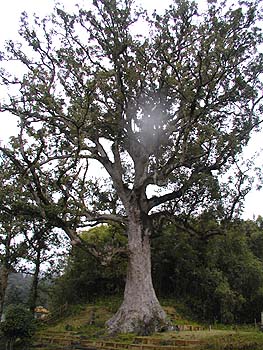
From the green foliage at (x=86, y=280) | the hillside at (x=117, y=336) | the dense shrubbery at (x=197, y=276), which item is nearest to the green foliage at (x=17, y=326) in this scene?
the hillside at (x=117, y=336)

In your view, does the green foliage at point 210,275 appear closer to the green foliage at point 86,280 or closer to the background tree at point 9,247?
the green foliage at point 86,280

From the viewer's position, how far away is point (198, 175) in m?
14.0

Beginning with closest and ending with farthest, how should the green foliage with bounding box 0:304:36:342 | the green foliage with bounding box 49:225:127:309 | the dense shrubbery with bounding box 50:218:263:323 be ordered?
the green foliage with bounding box 0:304:36:342
the dense shrubbery with bounding box 50:218:263:323
the green foliage with bounding box 49:225:127:309

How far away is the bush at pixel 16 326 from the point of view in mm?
12773

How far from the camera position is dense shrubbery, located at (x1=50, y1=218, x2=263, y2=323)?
57.3 feet

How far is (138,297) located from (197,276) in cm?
524

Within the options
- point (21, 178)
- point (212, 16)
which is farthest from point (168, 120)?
point (21, 178)

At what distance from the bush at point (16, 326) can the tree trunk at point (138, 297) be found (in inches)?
108

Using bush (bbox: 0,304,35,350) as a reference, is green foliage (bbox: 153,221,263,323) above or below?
above

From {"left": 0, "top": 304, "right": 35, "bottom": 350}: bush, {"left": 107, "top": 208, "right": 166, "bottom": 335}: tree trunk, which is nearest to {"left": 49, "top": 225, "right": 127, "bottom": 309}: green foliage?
{"left": 107, "top": 208, "right": 166, "bottom": 335}: tree trunk

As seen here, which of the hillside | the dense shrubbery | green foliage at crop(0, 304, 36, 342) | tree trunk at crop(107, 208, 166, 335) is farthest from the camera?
the dense shrubbery

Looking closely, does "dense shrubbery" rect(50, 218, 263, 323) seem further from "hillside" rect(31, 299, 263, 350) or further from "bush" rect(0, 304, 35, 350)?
"bush" rect(0, 304, 35, 350)

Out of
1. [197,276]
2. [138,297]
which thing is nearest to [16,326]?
[138,297]

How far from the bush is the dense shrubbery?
4490mm
